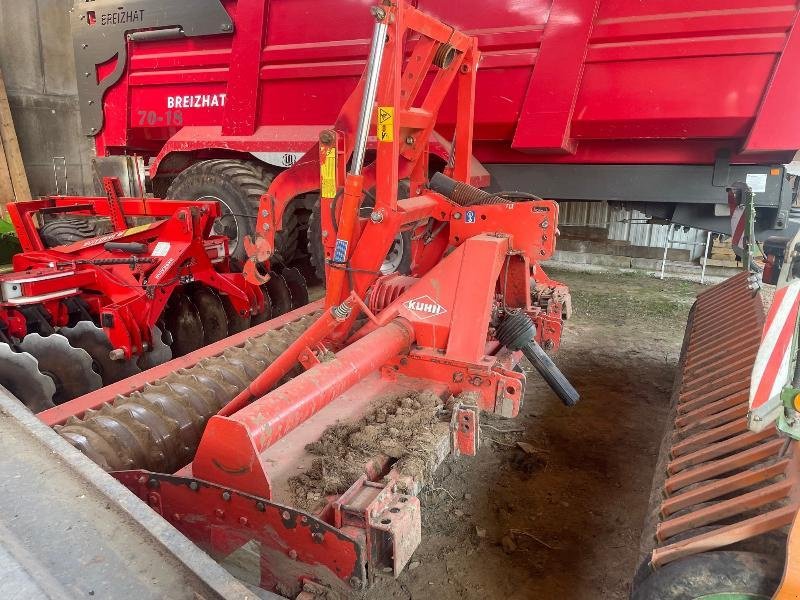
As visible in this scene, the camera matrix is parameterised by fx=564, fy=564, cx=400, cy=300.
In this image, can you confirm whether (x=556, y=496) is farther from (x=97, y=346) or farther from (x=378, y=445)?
(x=97, y=346)

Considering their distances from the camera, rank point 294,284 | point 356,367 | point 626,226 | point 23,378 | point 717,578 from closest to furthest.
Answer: point 717,578 < point 356,367 < point 23,378 < point 294,284 < point 626,226

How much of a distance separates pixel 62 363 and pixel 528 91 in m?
4.07

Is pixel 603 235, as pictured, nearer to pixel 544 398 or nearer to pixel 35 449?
pixel 544 398

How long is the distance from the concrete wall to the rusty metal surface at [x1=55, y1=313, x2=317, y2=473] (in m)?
10.3

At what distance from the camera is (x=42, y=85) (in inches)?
428

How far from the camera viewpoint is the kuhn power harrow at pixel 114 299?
3045 millimetres

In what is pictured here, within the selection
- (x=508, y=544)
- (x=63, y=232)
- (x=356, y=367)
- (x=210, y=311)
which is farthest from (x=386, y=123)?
(x=63, y=232)

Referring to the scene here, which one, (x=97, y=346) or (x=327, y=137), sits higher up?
(x=327, y=137)

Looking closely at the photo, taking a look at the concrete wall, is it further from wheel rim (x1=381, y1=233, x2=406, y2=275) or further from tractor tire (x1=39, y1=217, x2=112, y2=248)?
wheel rim (x1=381, y1=233, x2=406, y2=275)

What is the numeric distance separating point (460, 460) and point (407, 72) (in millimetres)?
2227

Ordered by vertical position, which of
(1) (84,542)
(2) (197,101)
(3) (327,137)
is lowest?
(1) (84,542)

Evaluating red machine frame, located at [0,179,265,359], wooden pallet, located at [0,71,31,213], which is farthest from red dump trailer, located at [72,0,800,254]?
wooden pallet, located at [0,71,31,213]

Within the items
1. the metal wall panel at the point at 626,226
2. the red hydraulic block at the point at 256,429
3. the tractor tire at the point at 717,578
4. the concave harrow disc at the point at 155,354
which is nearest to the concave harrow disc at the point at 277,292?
the concave harrow disc at the point at 155,354

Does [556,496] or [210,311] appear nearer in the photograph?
[556,496]
